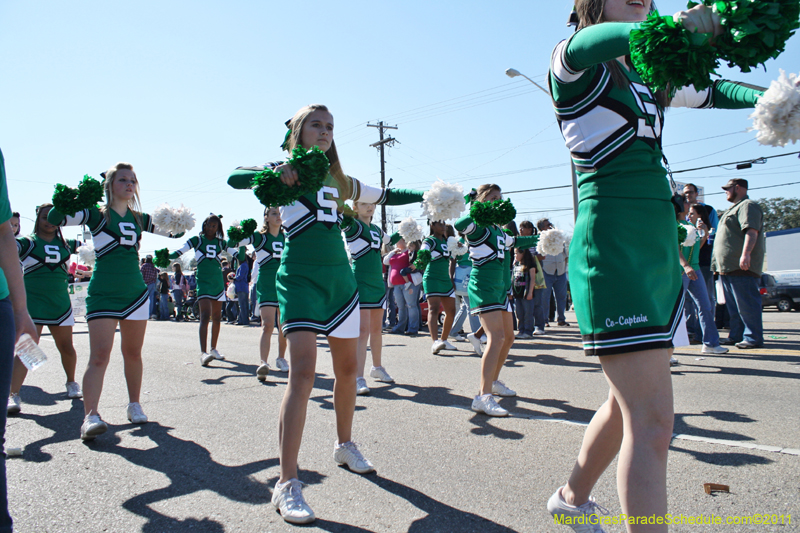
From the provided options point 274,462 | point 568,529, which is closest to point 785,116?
point 568,529

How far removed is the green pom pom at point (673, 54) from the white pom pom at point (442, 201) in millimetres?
2597

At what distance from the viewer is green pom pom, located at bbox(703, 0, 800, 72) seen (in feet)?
4.62

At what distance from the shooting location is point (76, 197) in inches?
182

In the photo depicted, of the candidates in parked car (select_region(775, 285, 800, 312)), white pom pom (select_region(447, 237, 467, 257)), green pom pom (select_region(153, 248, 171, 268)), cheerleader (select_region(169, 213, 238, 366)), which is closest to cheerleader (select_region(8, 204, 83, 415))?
green pom pom (select_region(153, 248, 171, 268))

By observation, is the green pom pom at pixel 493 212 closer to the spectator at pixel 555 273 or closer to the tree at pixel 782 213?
the spectator at pixel 555 273

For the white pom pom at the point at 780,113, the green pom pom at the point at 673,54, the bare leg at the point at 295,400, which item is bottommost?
the bare leg at the point at 295,400

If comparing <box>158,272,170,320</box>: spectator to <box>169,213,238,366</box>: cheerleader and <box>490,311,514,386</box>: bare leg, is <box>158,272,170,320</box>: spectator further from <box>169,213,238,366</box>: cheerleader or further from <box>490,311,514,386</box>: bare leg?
<box>490,311,514,386</box>: bare leg

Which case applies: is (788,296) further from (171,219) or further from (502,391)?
(171,219)

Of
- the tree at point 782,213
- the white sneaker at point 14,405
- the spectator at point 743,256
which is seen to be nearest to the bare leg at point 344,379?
the white sneaker at point 14,405

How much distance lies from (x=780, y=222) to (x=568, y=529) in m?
67.7

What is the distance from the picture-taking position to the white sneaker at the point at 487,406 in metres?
4.55

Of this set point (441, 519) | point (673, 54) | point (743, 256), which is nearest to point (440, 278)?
point (743, 256)

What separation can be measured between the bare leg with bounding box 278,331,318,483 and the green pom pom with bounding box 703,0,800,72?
225 cm

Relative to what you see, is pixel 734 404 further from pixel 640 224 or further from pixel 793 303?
pixel 793 303
